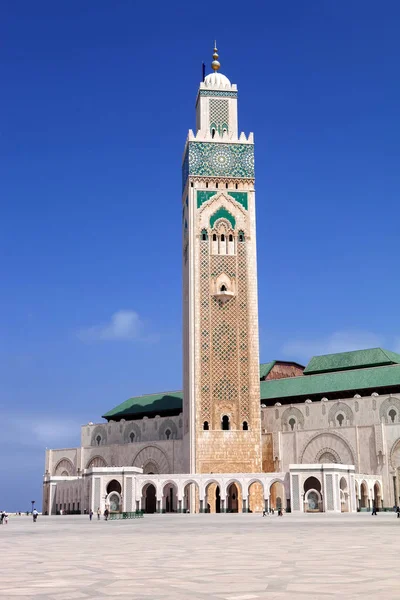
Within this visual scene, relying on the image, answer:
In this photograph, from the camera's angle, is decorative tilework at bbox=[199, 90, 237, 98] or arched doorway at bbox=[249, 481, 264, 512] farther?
decorative tilework at bbox=[199, 90, 237, 98]

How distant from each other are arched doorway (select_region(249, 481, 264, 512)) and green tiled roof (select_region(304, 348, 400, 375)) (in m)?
11.6

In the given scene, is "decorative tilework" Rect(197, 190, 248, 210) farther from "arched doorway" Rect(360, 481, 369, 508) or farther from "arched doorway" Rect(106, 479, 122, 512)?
"arched doorway" Rect(360, 481, 369, 508)

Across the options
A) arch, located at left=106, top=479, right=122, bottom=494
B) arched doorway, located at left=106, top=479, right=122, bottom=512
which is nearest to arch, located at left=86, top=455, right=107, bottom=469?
arch, located at left=106, top=479, right=122, bottom=494

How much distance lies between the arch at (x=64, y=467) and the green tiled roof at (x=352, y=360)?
60.7 ft

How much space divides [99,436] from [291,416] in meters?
15.9

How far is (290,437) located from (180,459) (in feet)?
22.5

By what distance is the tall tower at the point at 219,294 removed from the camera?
149 ft

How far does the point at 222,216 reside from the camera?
48.6 meters

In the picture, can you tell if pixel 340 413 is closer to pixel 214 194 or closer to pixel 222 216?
pixel 222 216

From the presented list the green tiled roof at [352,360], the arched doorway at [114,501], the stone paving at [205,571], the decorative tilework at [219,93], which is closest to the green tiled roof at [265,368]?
the green tiled roof at [352,360]

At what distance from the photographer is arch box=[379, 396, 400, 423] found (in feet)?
150

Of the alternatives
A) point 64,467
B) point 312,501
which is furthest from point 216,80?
point 64,467

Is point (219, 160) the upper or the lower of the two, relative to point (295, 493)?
upper

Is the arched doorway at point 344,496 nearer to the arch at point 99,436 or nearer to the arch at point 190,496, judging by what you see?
the arch at point 190,496
